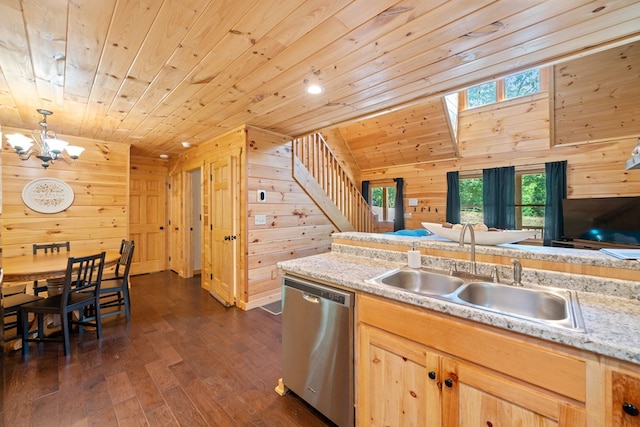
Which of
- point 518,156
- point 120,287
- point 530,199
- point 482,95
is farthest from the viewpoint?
point 482,95

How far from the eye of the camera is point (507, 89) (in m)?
4.78

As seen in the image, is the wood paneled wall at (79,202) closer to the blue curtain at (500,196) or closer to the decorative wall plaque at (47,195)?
the decorative wall plaque at (47,195)

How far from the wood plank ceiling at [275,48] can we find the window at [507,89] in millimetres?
3014

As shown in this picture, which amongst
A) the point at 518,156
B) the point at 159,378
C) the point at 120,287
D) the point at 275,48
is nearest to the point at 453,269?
the point at 275,48

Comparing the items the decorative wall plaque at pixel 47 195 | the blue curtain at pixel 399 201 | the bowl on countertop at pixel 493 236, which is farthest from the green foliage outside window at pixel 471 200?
the decorative wall plaque at pixel 47 195

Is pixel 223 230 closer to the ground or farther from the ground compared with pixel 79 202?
closer to the ground

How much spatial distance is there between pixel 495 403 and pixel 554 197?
4.82 meters

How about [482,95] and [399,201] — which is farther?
[399,201]

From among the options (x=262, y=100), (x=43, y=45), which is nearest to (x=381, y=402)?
(x=262, y=100)

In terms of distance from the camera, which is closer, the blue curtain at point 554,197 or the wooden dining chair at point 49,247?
the wooden dining chair at point 49,247

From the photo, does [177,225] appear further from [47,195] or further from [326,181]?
[326,181]

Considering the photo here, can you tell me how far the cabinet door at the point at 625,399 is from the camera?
32.3 inches

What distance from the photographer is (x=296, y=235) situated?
405 cm

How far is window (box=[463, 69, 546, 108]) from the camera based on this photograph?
4500 mm
